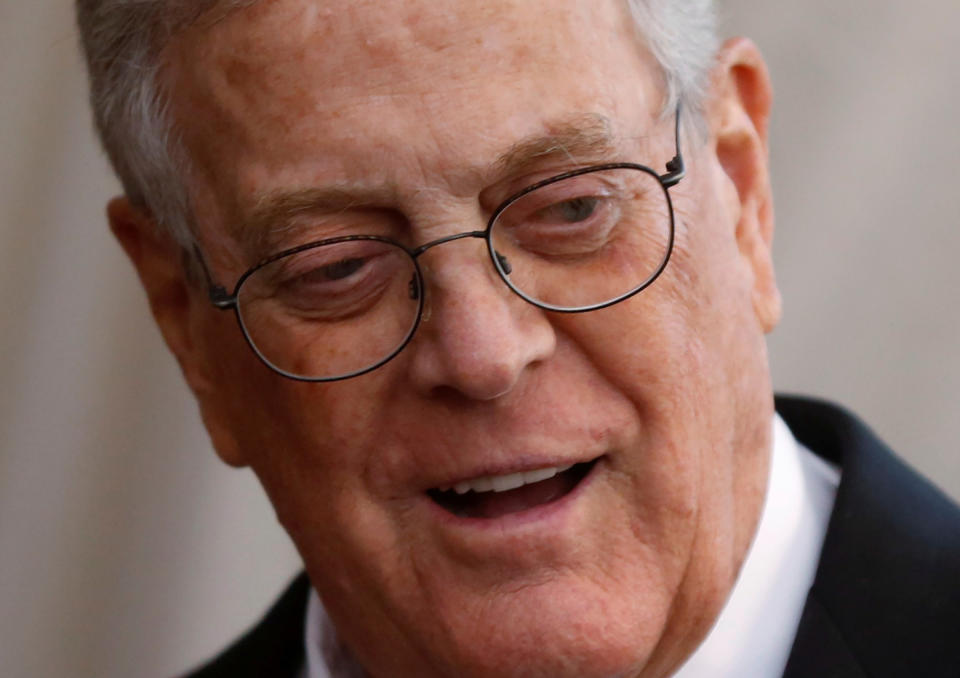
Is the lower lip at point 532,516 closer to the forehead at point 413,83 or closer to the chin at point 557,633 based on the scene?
the chin at point 557,633

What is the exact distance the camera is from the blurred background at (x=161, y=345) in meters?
3.28

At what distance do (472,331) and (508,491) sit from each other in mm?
278

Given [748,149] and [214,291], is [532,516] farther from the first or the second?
[748,149]

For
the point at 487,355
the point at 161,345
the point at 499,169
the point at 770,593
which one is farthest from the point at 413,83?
the point at 161,345

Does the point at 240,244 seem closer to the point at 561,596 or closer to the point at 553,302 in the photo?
the point at 553,302

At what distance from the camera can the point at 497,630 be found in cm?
179

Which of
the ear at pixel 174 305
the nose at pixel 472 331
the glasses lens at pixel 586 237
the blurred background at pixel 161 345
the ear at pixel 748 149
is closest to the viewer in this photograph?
the nose at pixel 472 331

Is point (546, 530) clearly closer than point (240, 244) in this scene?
Yes

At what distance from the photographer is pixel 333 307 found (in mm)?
1891

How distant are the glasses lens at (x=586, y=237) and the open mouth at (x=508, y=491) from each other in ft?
0.79

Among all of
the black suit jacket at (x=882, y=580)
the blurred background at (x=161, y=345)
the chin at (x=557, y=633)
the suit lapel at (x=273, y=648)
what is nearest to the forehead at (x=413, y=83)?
the chin at (x=557, y=633)

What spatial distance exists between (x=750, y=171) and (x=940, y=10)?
1.44m

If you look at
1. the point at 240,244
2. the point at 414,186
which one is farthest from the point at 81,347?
the point at 414,186

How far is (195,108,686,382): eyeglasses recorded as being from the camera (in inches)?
70.9
